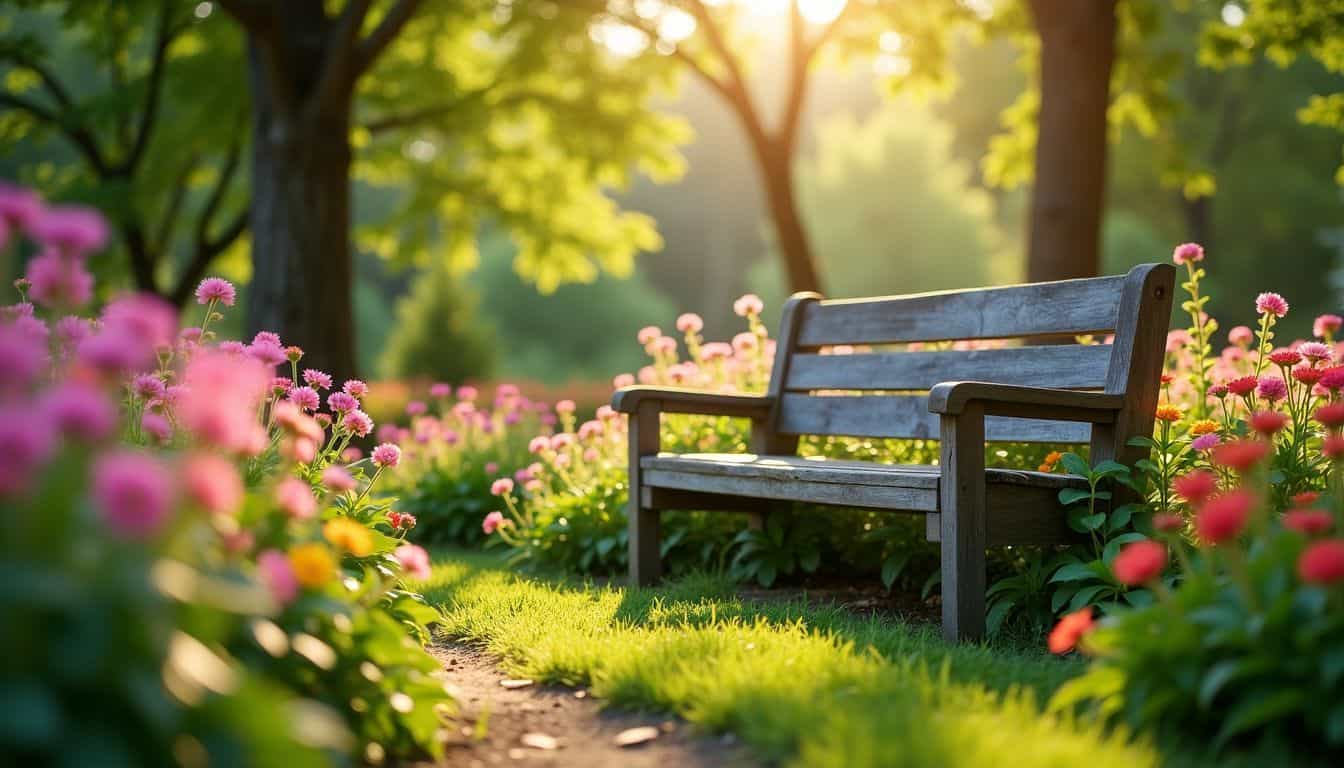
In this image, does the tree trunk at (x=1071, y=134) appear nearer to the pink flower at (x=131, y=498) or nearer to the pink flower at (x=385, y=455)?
the pink flower at (x=385, y=455)

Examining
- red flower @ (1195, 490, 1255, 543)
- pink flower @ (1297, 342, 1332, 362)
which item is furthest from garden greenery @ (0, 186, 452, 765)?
pink flower @ (1297, 342, 1332, 362)

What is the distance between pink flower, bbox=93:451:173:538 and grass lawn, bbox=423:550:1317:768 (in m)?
1.16

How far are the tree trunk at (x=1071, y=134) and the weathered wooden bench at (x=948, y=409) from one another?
2.24m

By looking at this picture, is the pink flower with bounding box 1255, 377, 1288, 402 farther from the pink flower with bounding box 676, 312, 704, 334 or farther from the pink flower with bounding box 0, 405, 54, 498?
the pink flower with bounding box 0, 405, 54, 498

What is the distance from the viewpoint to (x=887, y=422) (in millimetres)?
4328

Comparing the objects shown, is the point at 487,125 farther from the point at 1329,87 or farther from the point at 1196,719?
the point at 1329,87

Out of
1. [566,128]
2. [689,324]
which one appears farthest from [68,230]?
[566,128]

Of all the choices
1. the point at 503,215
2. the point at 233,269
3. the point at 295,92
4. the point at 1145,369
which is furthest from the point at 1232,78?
the point at 1145,369

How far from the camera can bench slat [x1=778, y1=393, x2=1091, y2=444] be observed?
3.77 m

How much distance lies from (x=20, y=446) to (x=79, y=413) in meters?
0.09

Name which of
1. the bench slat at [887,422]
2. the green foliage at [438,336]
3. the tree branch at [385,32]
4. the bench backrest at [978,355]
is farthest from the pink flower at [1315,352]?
the green foliage at [438,336]

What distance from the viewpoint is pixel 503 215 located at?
42.1 feet

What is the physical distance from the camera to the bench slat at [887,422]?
12.4ft

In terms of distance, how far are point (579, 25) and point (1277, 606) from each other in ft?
32.3
